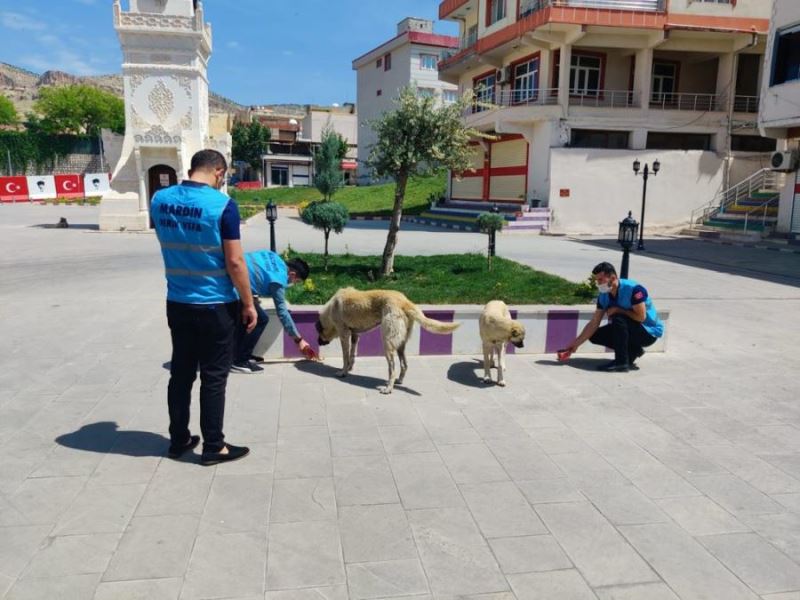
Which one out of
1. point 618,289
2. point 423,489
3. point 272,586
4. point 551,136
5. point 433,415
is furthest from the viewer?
point 551,136

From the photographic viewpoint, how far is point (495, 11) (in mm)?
30188

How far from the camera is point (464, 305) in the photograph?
7.13m

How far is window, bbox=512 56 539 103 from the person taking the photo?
92.7 ft

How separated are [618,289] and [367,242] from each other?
41.8 ft

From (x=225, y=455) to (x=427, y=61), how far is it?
172 feet

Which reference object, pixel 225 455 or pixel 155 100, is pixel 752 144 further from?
pixel 225 455

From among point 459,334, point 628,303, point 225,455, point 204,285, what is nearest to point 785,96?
point 628,303

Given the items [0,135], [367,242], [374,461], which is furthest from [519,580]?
[0,135]

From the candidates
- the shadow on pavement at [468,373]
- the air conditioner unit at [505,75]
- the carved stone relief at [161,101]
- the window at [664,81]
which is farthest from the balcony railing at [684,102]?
the shadow on pavement at [468,373]

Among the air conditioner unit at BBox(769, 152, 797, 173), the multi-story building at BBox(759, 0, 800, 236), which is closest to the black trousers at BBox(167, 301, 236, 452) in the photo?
the multi-story building at BBox(759, 0, 800, 236)

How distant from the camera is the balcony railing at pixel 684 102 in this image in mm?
28000

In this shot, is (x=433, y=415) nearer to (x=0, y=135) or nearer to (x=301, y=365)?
(x=301, y=365)

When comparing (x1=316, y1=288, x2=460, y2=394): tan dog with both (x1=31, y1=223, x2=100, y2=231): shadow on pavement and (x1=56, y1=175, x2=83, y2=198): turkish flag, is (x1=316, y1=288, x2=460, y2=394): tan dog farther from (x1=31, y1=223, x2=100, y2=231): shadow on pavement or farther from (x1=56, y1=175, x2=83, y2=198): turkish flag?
(x1=56, y1=175, x2=83, y2=198): turkish flag

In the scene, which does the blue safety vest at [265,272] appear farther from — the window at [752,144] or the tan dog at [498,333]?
the window at [752,144]
